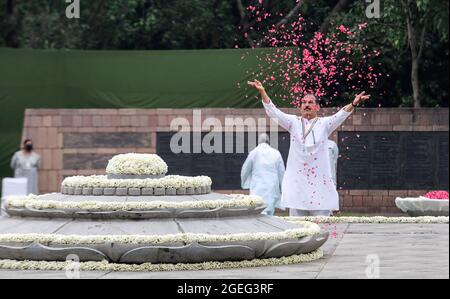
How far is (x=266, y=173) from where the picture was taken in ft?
56.5

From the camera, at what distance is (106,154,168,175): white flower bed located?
11508mm

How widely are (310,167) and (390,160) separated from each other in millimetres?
10733

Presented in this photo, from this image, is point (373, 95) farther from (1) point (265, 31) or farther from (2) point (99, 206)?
(2) point (99, 206)

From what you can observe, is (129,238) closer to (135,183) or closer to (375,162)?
(135,183)

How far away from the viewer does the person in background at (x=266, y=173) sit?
1717 centimetres

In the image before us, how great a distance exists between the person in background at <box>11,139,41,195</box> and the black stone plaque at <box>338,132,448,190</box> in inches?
231

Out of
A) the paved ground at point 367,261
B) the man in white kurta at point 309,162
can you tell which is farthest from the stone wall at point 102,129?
the man in white kurta at point 309,162

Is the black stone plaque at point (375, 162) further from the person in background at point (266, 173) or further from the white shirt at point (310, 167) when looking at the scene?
the white shirt at point (310, 167)

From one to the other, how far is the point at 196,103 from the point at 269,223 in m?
12.8

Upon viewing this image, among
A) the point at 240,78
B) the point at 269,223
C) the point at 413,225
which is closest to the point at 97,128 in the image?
the point at 240,78

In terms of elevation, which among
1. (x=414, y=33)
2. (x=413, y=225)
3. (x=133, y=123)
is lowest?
(x=413, y=225)

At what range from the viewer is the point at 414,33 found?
2319 centimetres

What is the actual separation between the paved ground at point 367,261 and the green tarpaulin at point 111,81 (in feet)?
31.3

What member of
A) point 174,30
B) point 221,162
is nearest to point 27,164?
point 221,162
